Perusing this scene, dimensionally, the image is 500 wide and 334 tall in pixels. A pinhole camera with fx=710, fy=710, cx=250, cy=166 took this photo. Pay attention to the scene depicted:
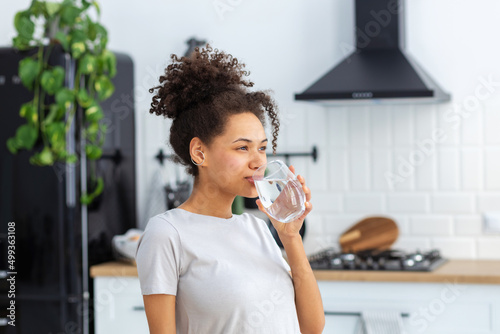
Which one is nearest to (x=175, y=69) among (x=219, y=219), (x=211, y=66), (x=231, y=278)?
(x=211, y=66)

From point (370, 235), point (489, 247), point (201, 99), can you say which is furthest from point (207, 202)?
point (489, 247)

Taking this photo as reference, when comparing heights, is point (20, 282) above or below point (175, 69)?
below

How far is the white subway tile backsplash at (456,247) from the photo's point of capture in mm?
3242

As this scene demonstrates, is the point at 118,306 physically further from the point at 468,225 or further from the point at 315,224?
the point at 468,225

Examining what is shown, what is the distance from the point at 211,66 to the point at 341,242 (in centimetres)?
222

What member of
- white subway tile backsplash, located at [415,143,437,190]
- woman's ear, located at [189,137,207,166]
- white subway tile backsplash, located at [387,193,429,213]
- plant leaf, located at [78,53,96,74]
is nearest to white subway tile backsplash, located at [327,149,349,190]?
white subway tile backsplash, located at [387,193,429,213]

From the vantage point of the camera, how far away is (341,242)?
3.37m

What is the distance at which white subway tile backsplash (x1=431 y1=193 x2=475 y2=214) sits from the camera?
3230 millimetres

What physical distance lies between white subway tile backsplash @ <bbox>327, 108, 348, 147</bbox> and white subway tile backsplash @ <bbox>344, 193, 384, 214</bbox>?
26 centimetres

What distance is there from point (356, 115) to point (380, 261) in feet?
2.56

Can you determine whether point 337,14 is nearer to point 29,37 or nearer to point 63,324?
point 29,37

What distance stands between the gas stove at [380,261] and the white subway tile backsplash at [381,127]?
516mm

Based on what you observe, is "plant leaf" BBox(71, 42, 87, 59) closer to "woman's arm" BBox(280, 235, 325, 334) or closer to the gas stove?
the gas stove

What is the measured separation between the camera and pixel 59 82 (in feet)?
10.2
